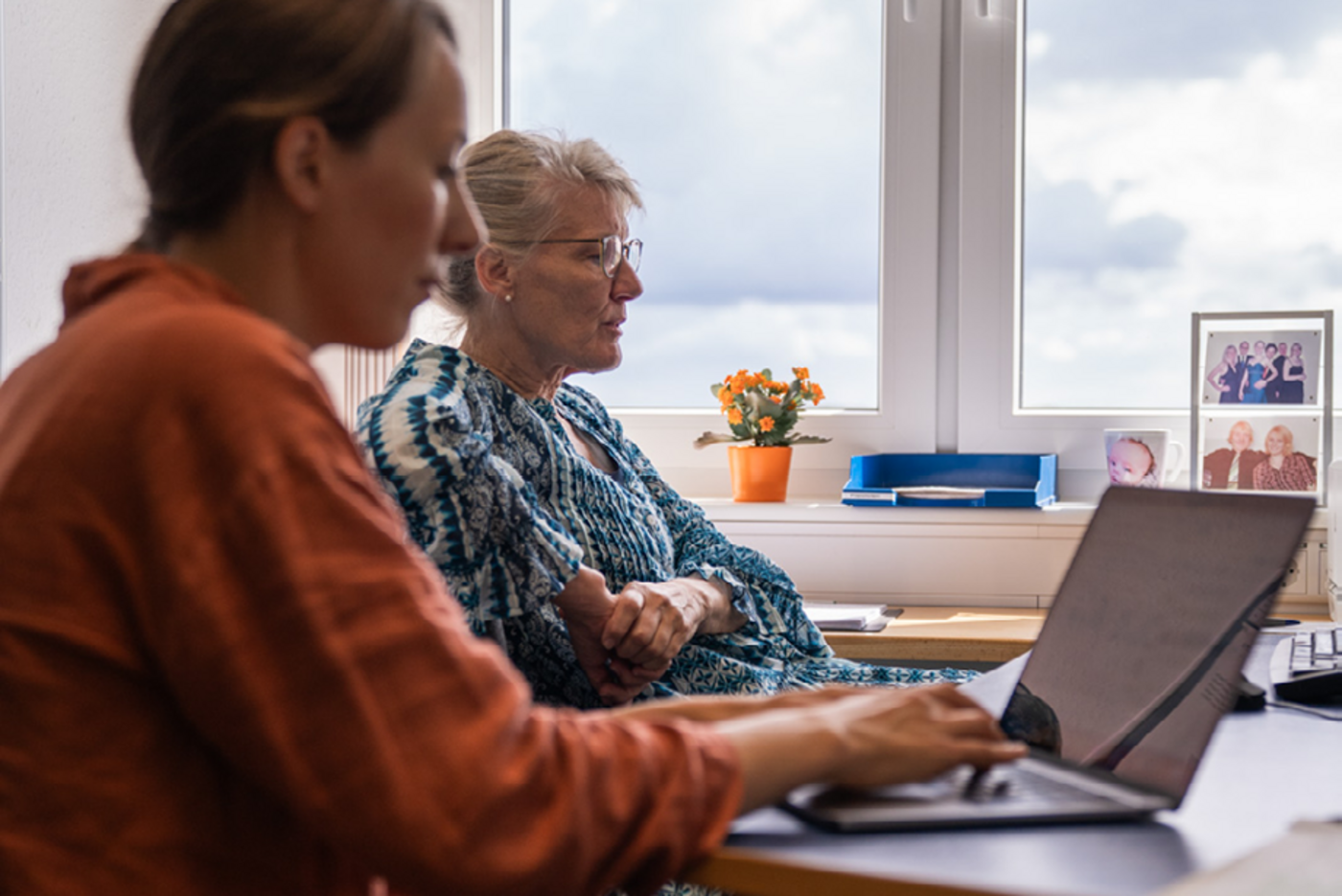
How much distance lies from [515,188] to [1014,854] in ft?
4.29

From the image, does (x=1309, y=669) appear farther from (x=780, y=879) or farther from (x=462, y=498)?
(x=462, y=498)

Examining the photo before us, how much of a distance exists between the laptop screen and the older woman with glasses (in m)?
0.66

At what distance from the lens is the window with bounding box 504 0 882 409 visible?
9.07ft

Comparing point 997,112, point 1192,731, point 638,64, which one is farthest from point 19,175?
point 997,112

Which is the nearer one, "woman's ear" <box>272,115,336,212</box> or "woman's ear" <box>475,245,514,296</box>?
"woman's ear" <box>272,115,336,212</box>

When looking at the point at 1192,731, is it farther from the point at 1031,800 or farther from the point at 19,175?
the point at 19,175

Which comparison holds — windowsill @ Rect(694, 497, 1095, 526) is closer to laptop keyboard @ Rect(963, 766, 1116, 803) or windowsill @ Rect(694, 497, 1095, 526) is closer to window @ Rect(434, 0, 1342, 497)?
window @ Rect(434, 0, 1342, 497)

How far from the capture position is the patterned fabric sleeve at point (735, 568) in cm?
187

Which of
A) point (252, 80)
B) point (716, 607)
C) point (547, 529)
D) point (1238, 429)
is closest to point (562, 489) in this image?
point (547, 529)

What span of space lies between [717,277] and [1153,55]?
1006 mm

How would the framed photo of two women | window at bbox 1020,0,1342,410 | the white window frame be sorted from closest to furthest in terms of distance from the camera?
the framed photo of two women < window at bbox 1020,0,1342,410 < the white window frame

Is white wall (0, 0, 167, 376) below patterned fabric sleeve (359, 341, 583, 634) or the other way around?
the other way around

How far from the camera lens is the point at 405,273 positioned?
78 centimetres

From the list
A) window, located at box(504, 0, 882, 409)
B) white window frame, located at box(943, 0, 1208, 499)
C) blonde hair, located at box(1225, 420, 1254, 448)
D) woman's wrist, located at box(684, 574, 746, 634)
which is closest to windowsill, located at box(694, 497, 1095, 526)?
white window frame, located at box(943, 0, 1208, 499)
